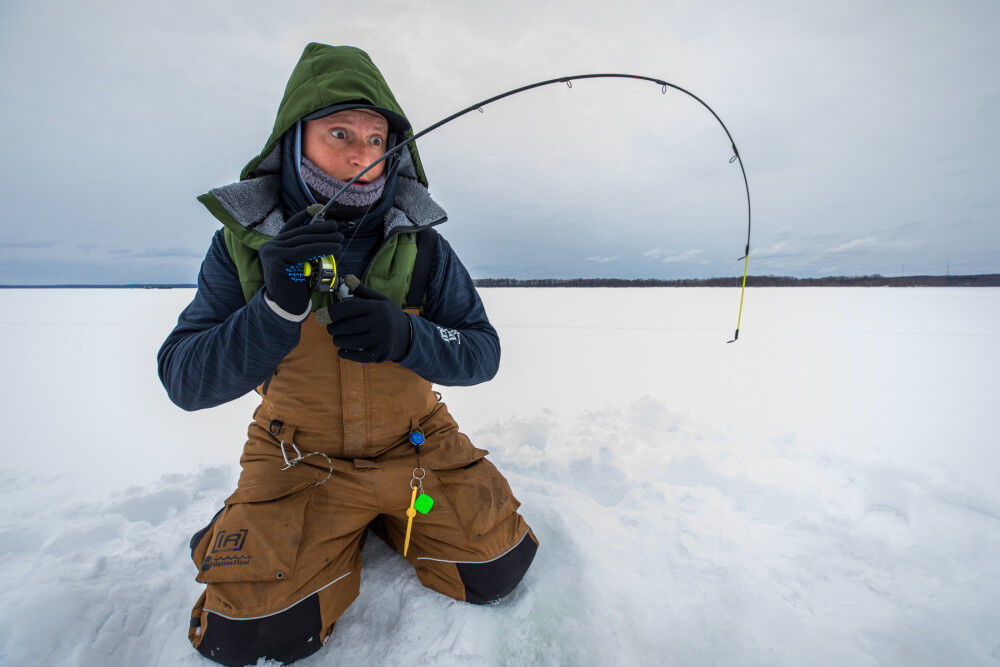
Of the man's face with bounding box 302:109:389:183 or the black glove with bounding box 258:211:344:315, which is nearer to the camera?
the black glove with bounding box 258:211:344:315

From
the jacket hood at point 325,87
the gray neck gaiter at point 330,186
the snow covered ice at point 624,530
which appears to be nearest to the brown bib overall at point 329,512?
the snow covered ice at point 624,530

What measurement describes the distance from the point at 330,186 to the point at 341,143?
19cm

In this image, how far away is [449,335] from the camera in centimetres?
183

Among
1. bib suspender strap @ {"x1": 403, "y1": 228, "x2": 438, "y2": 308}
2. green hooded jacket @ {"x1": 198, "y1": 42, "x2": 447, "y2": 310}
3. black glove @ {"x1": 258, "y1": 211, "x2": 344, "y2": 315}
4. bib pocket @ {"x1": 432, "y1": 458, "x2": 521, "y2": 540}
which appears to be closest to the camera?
black glove @ {"x1": 258, "y1": 211, "x2": 344, "y2": 315}

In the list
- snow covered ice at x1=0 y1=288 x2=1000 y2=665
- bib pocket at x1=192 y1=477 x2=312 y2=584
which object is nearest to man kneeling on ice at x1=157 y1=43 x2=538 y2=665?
bib pocket at x1=192 y1=477 x2=312 y2=584

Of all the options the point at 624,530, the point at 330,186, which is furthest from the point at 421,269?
the point at 624,530

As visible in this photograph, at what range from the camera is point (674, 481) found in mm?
2648

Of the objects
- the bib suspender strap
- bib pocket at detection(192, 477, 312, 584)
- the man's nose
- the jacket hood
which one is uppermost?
the jacket hood

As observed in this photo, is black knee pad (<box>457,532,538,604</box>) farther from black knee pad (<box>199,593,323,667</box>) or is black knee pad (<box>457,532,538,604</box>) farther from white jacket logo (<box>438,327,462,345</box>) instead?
white jacket logo (<box>438,327,462,345</box>)

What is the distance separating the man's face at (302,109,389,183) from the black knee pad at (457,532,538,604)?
1665 millimetres

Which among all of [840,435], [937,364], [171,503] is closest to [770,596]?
[840,435]

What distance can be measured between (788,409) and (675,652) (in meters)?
3.31

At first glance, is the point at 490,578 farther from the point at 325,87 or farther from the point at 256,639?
the point at 325,87

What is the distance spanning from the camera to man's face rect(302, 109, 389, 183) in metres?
1.74
